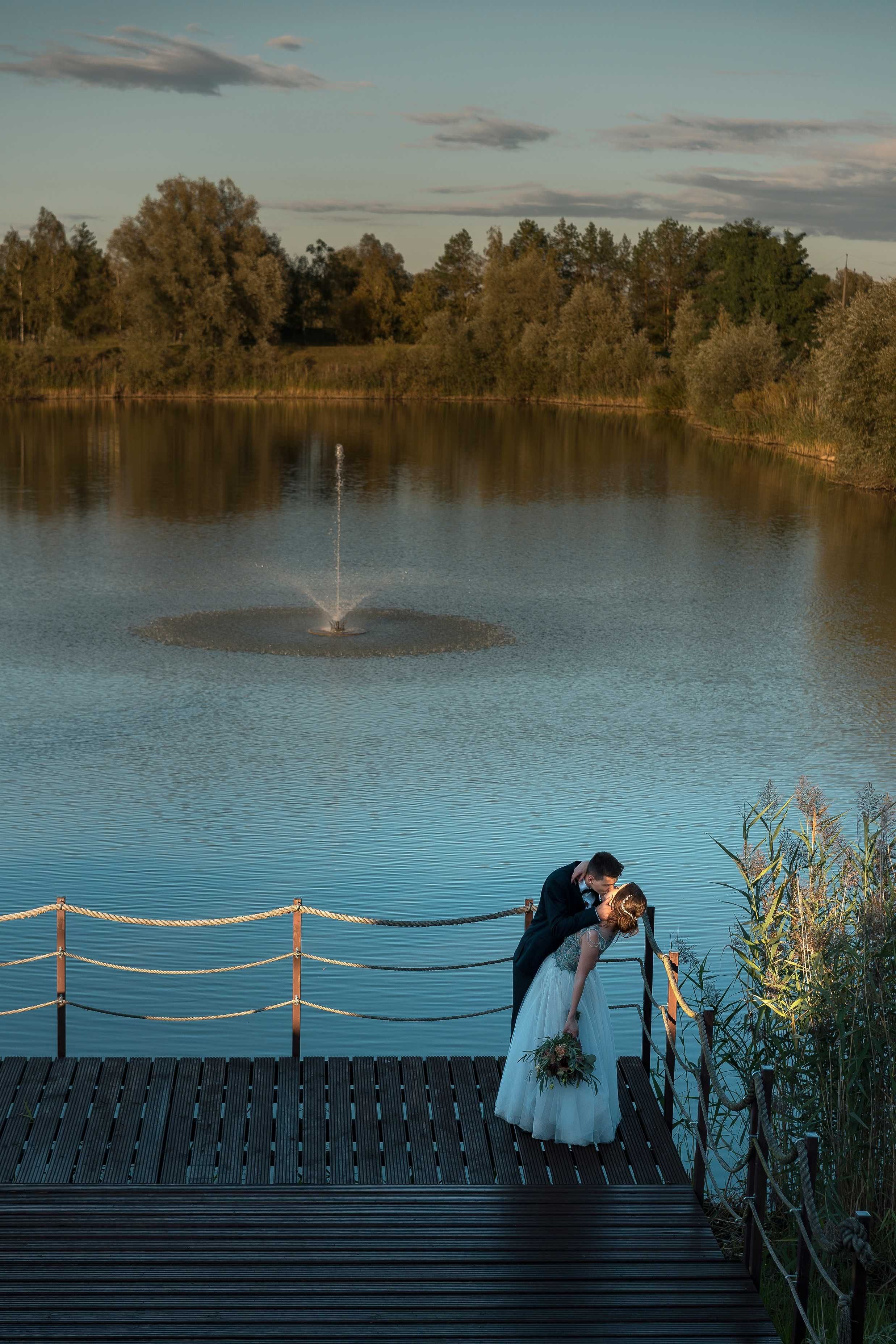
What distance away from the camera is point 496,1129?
24.3 ft

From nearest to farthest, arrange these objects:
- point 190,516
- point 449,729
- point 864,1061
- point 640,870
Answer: point 864,1061, point 640,870, point 449,729, point 190,516

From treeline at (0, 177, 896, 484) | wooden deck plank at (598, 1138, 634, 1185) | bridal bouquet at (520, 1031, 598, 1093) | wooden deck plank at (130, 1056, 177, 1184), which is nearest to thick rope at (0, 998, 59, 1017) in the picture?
wooden deck plank at (130, 1056, 177, 1184)

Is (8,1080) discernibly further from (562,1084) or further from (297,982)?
(562,1084)

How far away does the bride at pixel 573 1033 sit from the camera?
7148 millimetres

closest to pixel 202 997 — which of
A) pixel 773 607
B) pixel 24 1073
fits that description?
pixel 24 1073

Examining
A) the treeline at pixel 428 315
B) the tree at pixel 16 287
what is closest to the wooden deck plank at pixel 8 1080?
the treeline at pixel 428 315

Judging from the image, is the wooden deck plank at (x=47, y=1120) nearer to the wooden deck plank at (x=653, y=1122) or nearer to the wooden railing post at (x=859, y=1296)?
the wooden deck plank at (x=653, y=1122)

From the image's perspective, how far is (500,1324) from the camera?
5.74 metres

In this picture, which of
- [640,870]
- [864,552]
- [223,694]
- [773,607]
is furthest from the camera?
[864,552]

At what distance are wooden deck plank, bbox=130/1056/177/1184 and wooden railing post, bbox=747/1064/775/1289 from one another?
8.35 feet

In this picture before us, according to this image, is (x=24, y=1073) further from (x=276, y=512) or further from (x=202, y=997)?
(x=276, y=512)

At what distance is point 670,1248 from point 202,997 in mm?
4567

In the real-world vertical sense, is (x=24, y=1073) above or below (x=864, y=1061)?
below

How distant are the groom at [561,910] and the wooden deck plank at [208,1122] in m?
1.51
